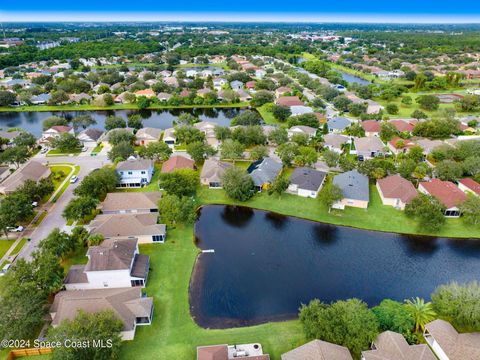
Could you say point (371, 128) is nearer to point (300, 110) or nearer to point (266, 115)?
point (300, 110)

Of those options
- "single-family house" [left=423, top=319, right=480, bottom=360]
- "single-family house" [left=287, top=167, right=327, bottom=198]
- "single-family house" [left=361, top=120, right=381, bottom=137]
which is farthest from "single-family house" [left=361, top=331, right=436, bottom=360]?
Result: "single-family house" [left=361, top=120, right=381, bottom=137]

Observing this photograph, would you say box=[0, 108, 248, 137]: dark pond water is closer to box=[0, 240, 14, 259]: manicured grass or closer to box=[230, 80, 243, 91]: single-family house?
box=[230, 80, 243, 91]: single-family house

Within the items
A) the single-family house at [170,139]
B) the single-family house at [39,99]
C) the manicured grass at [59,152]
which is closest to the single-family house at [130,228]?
the manicured grass at [59,152]

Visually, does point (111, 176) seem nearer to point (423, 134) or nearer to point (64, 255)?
point (64, 255)

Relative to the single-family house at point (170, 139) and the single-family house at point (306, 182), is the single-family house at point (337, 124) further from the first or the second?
the single-family house at point (170, 139)

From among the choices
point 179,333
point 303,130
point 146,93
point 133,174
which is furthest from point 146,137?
point 179,333

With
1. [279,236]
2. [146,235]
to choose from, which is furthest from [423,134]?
[146,235]
